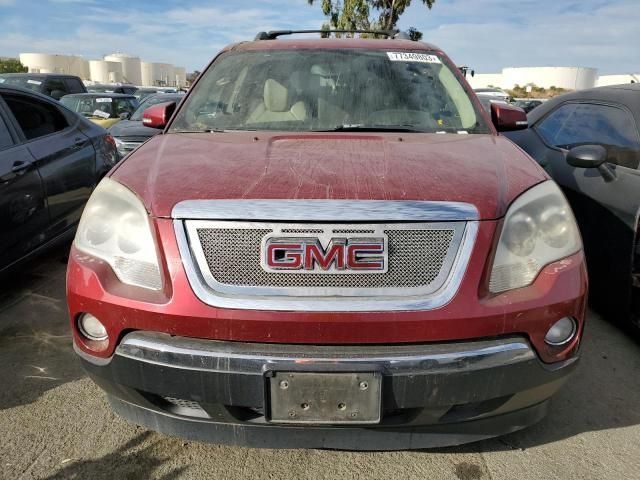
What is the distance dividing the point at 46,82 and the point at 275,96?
12136mm

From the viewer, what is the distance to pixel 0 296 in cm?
360

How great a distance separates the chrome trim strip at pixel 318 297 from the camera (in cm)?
162

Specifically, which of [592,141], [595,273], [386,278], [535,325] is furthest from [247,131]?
[592,141]

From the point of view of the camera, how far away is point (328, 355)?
160cm

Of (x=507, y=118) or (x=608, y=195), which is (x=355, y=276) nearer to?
(x=507, y=118)

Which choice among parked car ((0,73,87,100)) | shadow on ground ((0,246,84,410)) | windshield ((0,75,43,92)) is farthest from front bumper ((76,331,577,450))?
windshield ((0,75,43,92))

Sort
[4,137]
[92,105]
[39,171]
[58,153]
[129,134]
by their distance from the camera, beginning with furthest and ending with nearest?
[92,105], [129,134], [58,153], [39,171], [4,137]

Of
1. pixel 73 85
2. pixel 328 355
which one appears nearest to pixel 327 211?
pixel 328 355

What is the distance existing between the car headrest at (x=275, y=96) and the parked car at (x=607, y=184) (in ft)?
5.80

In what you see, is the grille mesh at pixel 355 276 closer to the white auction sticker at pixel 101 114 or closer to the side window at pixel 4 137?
the side window at pixel 4 137

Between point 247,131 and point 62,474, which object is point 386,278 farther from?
point 62,474

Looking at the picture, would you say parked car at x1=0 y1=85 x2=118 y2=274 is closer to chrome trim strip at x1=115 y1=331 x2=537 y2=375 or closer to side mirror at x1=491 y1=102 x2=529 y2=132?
chrome trim strip at x1=115 y1=331 x2=537 y2=375

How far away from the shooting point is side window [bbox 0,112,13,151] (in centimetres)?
341

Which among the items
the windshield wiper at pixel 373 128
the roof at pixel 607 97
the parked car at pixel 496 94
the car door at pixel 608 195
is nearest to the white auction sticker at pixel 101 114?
the roof at pixel 607 97
